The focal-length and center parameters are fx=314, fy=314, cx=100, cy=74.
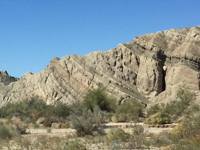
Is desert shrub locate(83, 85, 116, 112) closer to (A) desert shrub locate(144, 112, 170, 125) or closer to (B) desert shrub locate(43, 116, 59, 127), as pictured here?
(B) desert shrub locate(43, 116, 59, 127)

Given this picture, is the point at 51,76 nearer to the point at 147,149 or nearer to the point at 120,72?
the point at 120,72

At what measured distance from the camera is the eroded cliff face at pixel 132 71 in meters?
54.0

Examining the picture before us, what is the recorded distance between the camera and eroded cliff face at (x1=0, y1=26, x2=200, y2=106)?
54.0 m

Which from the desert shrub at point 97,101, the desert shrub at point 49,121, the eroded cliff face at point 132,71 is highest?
the eroded cliff face at point 132,71

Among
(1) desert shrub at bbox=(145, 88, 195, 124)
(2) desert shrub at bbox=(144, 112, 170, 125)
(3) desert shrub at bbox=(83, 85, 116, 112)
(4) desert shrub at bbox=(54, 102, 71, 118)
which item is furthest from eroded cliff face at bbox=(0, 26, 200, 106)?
(2) desert shrub at bbox=(144, 112, 170, 125)

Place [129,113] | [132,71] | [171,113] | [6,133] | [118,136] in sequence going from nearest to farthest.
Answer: [118,136] < [6,133] < [171,113] < [129,113] < [132,71]

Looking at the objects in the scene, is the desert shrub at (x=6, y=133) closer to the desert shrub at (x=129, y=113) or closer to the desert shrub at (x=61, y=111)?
the desert shrub at (x=129, y=113)

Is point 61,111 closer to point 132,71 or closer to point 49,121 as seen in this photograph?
point 49,121

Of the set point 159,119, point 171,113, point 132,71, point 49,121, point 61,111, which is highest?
point 132,71

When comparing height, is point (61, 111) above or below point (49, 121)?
above

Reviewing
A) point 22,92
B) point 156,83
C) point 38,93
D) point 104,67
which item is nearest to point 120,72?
point 104,67

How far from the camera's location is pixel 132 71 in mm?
58844

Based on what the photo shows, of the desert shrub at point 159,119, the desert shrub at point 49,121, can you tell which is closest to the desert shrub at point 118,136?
the desert shrub at point 159,119

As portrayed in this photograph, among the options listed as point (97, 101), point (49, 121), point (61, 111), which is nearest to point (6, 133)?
point (49, 121)
